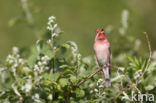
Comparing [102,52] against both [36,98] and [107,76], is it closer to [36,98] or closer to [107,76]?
[107,76]

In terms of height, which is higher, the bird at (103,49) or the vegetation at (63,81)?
the bird at (103,49)

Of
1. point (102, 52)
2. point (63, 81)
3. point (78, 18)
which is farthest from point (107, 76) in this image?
point (78, 18)

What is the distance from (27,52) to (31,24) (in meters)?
0.43

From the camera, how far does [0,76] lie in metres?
1.75

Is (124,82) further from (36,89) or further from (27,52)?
(27,52)

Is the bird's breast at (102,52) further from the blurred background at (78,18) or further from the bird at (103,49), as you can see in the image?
the blurred background at (78,18)

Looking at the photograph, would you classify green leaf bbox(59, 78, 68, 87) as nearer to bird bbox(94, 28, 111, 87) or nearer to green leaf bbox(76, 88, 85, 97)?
green leaf bbox(76, 88, 85, 97)

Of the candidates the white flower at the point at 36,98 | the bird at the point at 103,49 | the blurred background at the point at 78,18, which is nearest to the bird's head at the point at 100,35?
the bird at the point at 103,49

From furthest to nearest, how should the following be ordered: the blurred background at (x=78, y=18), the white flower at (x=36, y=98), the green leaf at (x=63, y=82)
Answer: the blurred background at (x=78, y=18) < the white flower at (x=36, y=98) < the green leaf at (x=63, y=82)

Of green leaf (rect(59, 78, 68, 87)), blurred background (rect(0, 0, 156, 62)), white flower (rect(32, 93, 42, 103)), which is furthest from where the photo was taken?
blurred background (rect(0, 0, 156, 62))

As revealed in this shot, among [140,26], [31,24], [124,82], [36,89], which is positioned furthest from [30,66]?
[140,26]

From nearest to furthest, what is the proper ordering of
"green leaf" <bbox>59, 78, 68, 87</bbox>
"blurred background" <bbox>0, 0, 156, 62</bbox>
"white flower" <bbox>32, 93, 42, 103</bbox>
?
"green leaf" <bbox>59, 78, 68, 87</bbox> < "white flower" <bbox>32, 93, 42, 103</bbox> < "blurred background" <bbox>0, 0, 156, 62</bbox>

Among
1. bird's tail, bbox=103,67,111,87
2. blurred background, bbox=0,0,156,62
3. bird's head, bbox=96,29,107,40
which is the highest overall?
blurred background, bbox=0,0,156,62

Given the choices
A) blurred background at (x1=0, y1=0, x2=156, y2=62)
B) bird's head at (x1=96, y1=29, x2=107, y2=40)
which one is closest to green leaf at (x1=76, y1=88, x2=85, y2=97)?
bird's head at (x1=96, y1=29, x2=107, y2=40)
